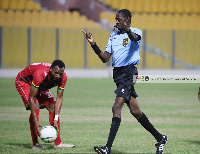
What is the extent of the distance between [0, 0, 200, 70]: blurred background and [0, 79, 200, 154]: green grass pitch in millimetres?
6688

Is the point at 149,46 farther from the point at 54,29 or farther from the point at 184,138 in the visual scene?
the point at 184,138

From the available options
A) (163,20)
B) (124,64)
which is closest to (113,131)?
(124,64)

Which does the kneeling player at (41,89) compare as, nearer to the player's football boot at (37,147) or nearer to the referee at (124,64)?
the player's football boot at (37,147)

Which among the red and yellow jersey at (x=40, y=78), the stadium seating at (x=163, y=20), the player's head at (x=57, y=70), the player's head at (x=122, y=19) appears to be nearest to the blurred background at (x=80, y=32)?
the stadium seating at (x=163, y=20)

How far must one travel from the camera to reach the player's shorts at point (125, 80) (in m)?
7.99

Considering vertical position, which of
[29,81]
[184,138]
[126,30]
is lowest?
[184,138]

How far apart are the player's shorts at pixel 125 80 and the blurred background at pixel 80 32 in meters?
20.7

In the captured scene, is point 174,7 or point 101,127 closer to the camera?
point 101,127

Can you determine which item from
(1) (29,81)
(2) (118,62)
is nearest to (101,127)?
(1) (29,81)

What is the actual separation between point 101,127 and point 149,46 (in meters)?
18.3

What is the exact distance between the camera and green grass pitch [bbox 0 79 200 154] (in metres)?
9.33

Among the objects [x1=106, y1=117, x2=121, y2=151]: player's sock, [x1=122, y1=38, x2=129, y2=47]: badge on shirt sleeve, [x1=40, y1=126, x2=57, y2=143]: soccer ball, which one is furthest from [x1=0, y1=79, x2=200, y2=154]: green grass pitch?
[x1=122, y1=38, x2=129, y2=47]: badge on shirt sleeve

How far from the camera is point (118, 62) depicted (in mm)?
8117

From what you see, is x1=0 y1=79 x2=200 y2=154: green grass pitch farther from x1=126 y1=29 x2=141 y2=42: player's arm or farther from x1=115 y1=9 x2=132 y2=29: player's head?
x1=115 y1=9 x2=132 y2=29: player's head
